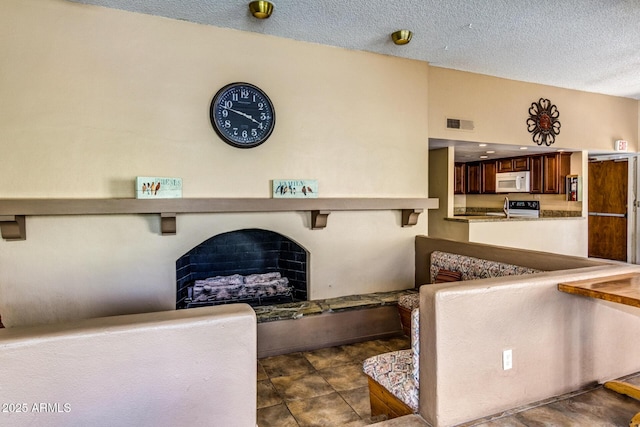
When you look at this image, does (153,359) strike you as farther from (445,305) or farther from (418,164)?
(418,164)

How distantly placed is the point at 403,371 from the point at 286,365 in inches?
48.9

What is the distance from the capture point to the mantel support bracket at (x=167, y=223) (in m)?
2.98

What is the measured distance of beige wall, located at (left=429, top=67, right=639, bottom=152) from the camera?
14.5 ft

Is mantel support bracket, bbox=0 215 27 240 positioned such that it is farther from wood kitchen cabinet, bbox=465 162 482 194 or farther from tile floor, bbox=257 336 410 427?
wood kitchen cabinet, bbox=465 162 482 194

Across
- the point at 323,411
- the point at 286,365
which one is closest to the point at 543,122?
the point at 286,365

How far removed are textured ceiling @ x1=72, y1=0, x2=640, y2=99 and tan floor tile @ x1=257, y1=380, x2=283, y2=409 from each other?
2759mm

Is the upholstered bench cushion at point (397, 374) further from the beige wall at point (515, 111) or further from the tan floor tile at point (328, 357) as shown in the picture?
the beige wall at point (515, 111)

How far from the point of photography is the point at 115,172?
2.95 m

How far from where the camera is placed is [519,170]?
20.7 ft

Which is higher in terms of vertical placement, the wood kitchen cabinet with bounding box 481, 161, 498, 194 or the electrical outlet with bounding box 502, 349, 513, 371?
the wood kitchen cabinet with bounding box 481, 161, 498, 194

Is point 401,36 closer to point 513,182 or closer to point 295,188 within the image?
point 295,188

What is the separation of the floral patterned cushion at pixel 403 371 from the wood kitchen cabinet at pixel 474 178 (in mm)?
5743

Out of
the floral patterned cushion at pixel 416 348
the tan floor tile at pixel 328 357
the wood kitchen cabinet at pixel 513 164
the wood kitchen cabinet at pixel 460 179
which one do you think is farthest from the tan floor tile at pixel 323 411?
the wood kitchen cabinet at pixel 460 179

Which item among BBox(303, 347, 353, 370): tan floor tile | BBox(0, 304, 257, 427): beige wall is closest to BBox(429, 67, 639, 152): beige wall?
BBox(303, 347, 353, 370): tan floor tile
